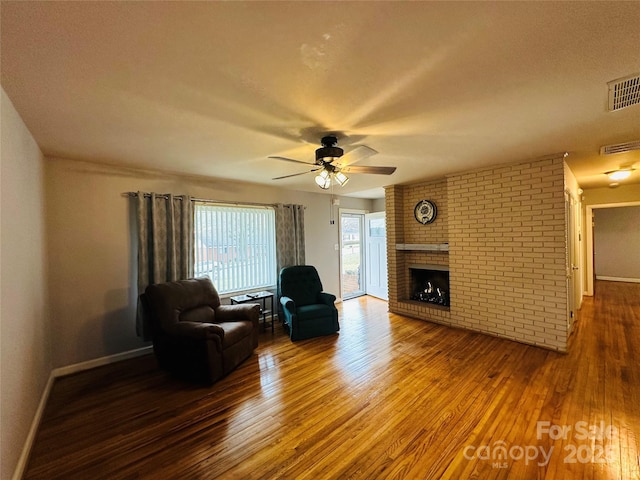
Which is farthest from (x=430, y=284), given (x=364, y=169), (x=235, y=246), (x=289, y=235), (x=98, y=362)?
(x=98, y=362)

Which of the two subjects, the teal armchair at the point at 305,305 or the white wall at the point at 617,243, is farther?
the white wall at the point at 617,243

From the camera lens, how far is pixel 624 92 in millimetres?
A: 1686

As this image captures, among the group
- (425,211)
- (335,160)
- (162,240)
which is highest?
(335,160)

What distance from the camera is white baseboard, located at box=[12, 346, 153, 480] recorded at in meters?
1.72

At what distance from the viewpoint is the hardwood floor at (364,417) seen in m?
1.70

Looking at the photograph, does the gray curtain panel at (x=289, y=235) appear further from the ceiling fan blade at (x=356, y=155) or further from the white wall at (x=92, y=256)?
the ceiling fan blade at (x=356, y=155)

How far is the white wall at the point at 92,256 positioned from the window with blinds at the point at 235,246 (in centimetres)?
76

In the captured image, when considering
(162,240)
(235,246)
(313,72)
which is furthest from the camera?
(235,246)

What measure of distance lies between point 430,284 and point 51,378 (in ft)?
17.7

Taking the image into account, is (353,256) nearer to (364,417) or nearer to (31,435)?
(364,417)

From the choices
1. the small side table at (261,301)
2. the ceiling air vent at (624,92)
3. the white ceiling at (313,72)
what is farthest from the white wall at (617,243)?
the small side table at (261,301)

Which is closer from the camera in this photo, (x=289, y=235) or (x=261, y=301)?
(x=261, y=301)

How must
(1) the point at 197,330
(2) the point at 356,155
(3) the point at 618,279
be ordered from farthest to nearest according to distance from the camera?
(3) the point at 618,279 < (1) the point at 197,330 < (2) the point at 356,155

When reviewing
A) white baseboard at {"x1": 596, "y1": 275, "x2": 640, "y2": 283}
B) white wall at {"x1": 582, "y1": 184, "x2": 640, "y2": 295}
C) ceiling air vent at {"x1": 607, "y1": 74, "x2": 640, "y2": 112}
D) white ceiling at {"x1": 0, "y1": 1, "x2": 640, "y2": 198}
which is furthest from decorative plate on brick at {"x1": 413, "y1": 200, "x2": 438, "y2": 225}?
white baseboard at {"x1": 596, "y1": 275, "x2": 640, "y2": 283}
